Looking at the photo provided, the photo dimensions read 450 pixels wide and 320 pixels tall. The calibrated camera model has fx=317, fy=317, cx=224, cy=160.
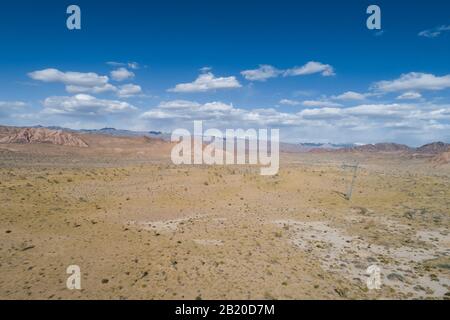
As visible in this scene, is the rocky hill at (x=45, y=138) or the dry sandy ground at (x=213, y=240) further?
the rocky hill at (x=45, y=138)

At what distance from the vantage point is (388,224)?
18.0 m

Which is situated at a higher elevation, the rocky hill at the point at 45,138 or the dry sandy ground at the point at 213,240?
the rocky hill at the point at 45,138

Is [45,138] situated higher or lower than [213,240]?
higher

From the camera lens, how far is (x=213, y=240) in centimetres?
1425

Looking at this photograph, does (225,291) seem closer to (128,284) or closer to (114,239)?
(128,284)

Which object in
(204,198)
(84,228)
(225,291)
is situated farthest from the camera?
(204,198)

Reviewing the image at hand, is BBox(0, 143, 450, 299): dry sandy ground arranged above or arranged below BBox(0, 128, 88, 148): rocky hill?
below

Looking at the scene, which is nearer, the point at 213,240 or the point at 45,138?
the point at 213,240

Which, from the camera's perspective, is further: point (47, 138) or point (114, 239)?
point (47, 138)

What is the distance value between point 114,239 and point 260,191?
14.2 meters

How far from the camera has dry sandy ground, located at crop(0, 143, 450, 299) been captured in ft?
31.4

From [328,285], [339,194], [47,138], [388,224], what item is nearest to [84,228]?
[328,285]

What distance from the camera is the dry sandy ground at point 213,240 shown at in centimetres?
958

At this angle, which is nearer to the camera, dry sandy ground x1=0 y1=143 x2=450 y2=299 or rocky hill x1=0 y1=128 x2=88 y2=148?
dry sandy ground x1=0 y1=143 x2=450 y2=299
